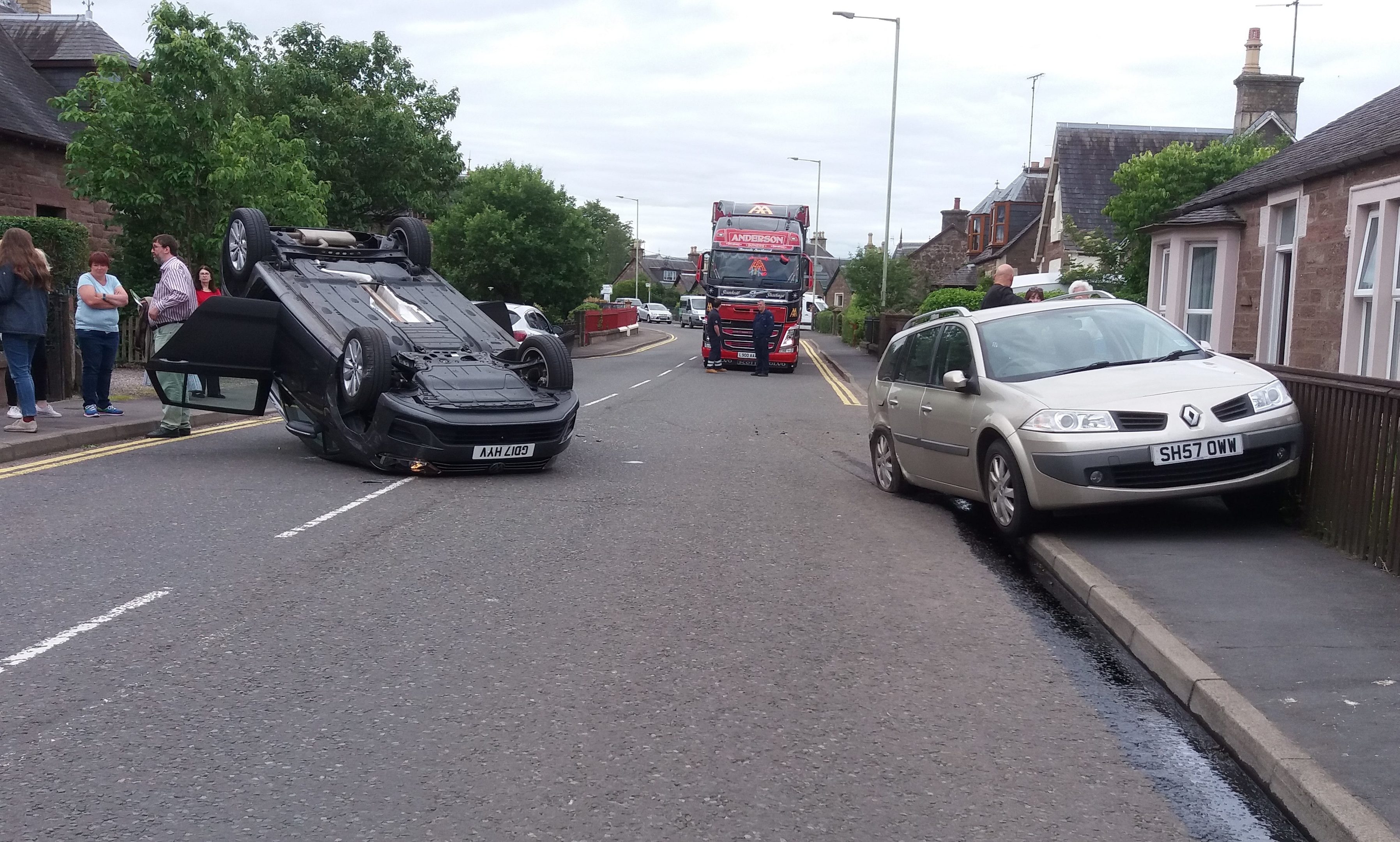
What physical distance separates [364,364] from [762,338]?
66.5ft

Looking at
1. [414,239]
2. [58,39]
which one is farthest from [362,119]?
[414,239]

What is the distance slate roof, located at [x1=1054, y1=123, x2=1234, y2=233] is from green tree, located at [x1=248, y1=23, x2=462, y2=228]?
21.6 meters

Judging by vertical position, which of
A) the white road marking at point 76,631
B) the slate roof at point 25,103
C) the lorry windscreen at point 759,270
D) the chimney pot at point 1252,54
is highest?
the chimney pot at point 1252,54

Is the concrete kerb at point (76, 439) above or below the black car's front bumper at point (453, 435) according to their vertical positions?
below

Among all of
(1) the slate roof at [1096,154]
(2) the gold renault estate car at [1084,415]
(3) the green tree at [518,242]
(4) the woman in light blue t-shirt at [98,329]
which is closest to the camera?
(2) the gold renault estate car at [1084,415]

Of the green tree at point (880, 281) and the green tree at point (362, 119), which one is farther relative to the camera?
the green tree at point (880, 281)

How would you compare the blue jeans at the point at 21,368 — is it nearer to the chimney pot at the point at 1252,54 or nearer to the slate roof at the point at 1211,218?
the slate roof at the point at 1211,218

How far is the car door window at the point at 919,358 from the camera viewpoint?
10.1 m

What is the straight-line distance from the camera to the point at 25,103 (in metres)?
26.8

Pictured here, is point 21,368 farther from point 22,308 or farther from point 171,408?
point 171,408

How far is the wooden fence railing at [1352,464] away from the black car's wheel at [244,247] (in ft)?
29.8

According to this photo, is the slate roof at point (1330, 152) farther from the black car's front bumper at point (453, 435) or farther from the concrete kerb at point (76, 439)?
the concrete kerb at point (76, 439)

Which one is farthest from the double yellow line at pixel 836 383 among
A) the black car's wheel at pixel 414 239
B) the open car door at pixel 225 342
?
the open car door at pixel 225 342

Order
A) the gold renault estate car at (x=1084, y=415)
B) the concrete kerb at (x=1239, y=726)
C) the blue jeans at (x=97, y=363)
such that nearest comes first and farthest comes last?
the concrete kerb at (x=1239, y=726) < the gold renault estate car at (x=1084, y=415) < the blue jeans at (x=97, y=363)
